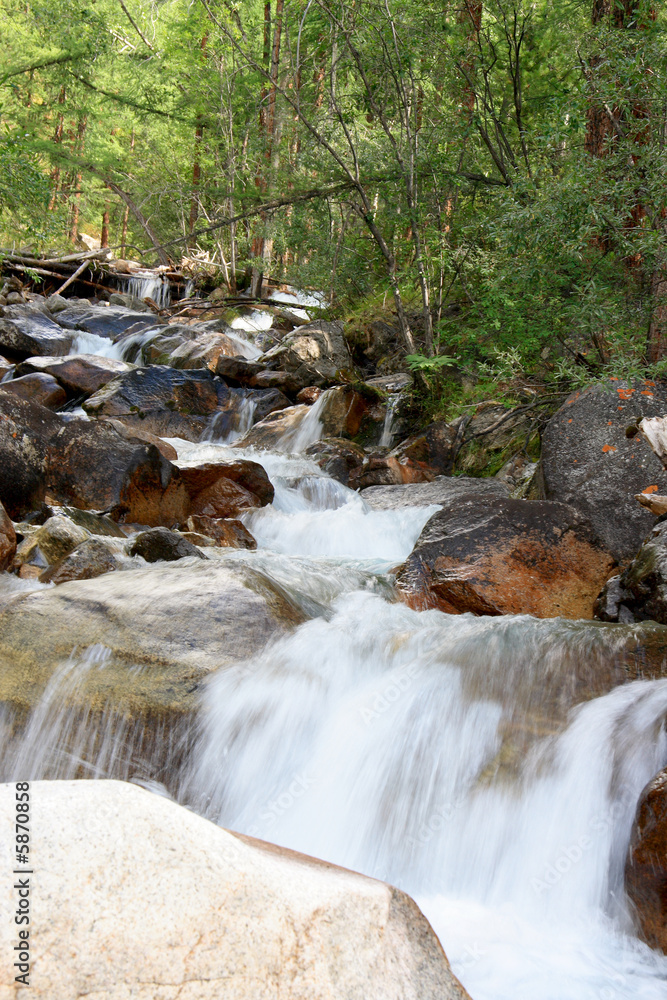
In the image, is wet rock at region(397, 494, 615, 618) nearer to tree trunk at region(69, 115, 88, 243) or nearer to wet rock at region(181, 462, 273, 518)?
wet rock at region(181, 462, 273, 518)

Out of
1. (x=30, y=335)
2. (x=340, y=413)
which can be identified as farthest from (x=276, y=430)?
(x=30, y=335)

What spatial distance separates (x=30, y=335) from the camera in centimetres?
1418

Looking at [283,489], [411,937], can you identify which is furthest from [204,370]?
[411,937]

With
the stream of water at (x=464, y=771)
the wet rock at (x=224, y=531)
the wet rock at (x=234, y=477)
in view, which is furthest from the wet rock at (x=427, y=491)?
the stream of water at (x=464, y=771)

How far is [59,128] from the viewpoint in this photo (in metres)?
26.2

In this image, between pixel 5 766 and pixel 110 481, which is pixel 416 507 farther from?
pixel 5 766

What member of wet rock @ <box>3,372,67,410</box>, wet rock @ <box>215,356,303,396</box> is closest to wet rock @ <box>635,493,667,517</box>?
wet rock @ <box>215,356,303,396</box>

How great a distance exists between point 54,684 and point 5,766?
482 millimetres

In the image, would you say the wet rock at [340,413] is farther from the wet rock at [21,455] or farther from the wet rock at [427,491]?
the wet rock at [21,455]

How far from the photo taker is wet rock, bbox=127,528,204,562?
574 cm

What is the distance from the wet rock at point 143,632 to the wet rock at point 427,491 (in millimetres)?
3660

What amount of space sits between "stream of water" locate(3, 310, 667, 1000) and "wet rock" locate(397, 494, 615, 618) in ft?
1.88

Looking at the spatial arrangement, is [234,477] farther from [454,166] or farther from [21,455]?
[454,166]

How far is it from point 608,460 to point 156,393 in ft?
26.0
